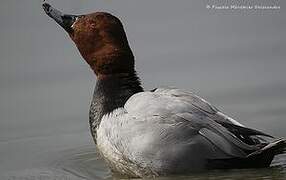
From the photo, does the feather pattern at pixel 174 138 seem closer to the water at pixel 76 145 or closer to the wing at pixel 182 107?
the wing at pixel 182 107

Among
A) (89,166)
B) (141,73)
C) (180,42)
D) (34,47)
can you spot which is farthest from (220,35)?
(89,166)

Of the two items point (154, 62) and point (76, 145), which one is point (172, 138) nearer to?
point (76, 145)

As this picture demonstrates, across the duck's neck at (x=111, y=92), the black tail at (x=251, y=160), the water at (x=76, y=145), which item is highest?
the duck's neck at (x=111, y=92)

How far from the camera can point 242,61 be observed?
8.16 m

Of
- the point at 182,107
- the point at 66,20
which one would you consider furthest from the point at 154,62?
the point at 182,107

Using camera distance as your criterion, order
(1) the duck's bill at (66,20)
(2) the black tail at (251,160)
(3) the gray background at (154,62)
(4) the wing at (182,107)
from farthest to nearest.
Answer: (3) the gray background at (154,62) < (1) the duck's bill at (66,20) < (4) the wing at (182,107) < (2) the black tail at (251,160)

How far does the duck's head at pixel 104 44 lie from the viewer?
6.36 meters

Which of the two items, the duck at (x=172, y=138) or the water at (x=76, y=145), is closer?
the duck at (x=172, y=138)

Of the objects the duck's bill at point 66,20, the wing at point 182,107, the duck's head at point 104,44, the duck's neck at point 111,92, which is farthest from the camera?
the duck's bill at point 66,20

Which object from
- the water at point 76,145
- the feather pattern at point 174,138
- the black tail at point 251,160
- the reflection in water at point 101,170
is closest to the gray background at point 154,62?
the water at point 76,145

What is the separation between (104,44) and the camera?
6383 mm

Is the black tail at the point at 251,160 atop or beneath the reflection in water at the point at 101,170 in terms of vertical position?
atop

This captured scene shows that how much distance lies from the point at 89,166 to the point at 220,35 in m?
2.78

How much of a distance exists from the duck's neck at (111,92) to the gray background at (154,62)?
2.70 ft
